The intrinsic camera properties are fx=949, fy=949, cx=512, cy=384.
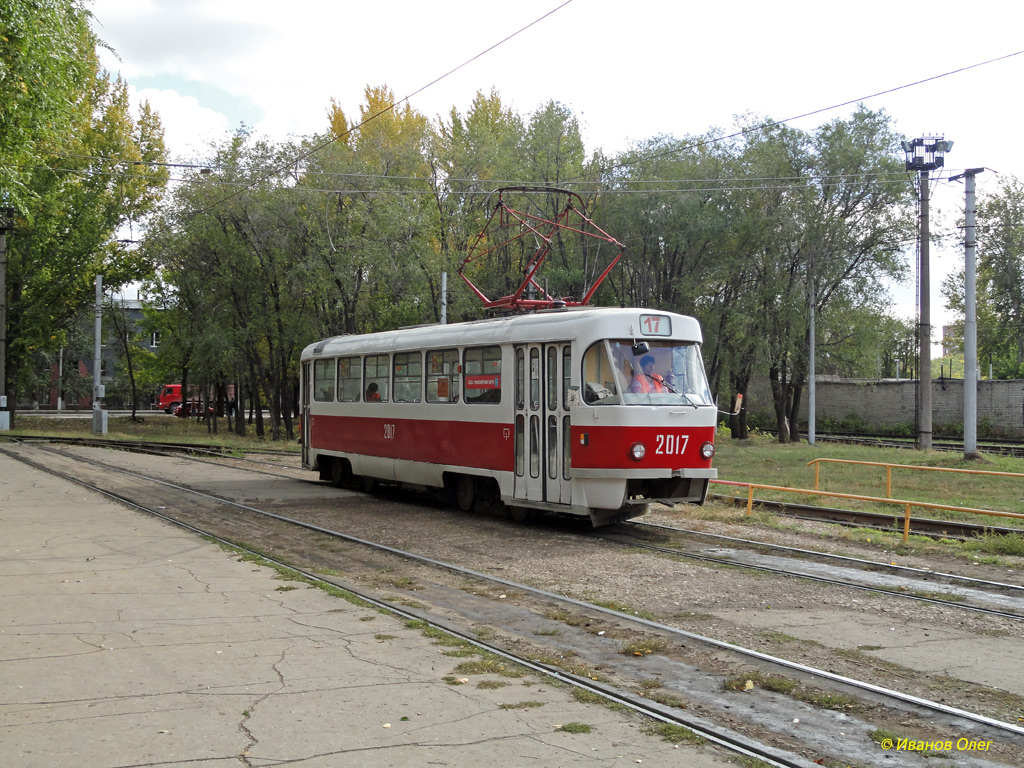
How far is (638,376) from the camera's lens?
1279cm

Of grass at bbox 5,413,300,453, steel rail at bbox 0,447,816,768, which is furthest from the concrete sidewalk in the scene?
grass at bbox 5,413,300,453

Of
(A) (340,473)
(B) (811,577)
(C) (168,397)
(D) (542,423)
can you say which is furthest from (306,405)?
(C) (168,397)

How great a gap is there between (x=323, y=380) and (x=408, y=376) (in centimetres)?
399

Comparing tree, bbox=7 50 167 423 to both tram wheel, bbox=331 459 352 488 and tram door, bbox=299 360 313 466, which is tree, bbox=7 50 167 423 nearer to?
tram door, bbox=299 360 313 466

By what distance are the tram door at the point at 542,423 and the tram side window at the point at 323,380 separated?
6.98 metres

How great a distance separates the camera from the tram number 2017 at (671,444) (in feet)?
41.3

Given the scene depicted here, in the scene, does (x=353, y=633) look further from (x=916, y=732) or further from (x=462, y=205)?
(x=462, y=205)

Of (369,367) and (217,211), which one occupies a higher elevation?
(217,211)

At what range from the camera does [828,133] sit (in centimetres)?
3575

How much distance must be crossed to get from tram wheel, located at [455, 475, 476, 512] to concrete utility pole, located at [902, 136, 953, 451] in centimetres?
1796

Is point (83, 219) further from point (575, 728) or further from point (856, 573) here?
point (575, 728)

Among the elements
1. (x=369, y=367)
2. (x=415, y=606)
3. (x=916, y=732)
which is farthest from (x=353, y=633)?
(x=369, y=367)

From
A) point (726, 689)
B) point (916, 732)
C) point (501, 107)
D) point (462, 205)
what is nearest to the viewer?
point (916, 732)

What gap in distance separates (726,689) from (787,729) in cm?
77
